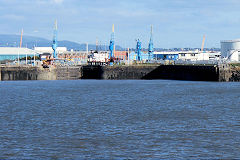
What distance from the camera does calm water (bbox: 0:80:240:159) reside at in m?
34.8

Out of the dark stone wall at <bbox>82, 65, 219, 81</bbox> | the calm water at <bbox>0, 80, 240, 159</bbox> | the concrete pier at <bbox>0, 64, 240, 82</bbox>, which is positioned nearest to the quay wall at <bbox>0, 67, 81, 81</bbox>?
the concrete pier at <bbox>0, 64, 240, 82</bbox>

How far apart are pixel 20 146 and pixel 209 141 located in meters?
13.3

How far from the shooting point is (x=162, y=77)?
12950cm

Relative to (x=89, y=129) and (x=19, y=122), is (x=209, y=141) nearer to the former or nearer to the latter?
(x=89, y=129)

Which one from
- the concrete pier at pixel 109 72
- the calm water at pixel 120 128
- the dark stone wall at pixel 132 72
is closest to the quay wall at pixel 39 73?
the concrete pier at pixel 109 72

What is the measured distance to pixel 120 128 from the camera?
1738 inches

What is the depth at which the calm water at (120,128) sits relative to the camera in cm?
3475

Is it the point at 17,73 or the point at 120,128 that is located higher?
the point at 17,73

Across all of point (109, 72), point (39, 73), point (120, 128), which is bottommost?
point (120, 128)

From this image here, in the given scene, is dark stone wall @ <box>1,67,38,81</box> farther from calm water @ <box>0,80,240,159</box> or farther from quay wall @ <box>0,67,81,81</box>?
calm water @ <box>0,80,240,159</box>

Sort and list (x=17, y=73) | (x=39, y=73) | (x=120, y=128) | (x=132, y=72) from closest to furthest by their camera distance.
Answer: (x=120, y=128)
(x=17, y=73)
(x=39, y=73)
(x=132, y=72)

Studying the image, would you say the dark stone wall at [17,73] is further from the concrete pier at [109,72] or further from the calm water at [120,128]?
the calm water at [120,128]

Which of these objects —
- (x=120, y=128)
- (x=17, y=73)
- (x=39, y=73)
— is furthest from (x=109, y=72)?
(x=120, y=128)

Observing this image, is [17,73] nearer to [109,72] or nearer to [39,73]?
[39,73]
